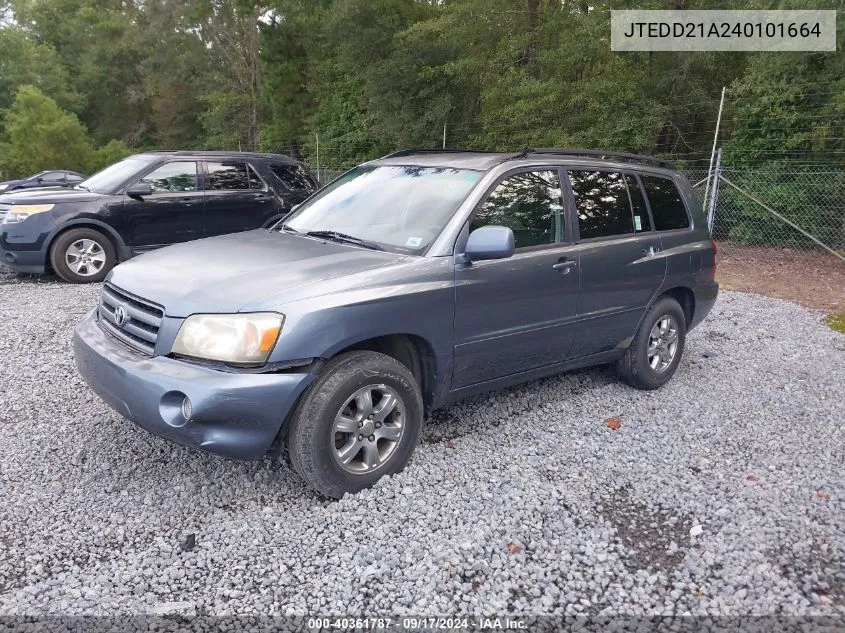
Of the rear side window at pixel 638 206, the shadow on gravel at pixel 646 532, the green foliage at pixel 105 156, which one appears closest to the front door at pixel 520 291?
the rear side window at pixel 638 206

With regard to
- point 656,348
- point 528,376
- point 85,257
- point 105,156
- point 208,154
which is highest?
point 105,156

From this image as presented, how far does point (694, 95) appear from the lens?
13742 mm

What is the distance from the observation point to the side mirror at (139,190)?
849cm

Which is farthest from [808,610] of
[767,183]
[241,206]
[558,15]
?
[558,15]

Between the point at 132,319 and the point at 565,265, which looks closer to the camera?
the point at 132,319

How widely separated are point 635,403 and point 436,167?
232 centimetres

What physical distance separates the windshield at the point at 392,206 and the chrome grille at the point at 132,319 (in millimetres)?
1216

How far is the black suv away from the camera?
8.17m

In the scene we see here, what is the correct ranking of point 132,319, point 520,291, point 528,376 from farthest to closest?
point 528,376
point 520,291
point 132,319

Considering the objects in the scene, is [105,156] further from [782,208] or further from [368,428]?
[368,428]

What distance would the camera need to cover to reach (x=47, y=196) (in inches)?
326

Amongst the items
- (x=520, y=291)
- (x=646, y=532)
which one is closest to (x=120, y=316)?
(x=520, y=291)

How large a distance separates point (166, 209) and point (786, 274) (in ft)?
31.4

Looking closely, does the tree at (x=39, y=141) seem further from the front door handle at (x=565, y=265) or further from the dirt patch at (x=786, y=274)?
the front door handle at (x=565, y=265)
